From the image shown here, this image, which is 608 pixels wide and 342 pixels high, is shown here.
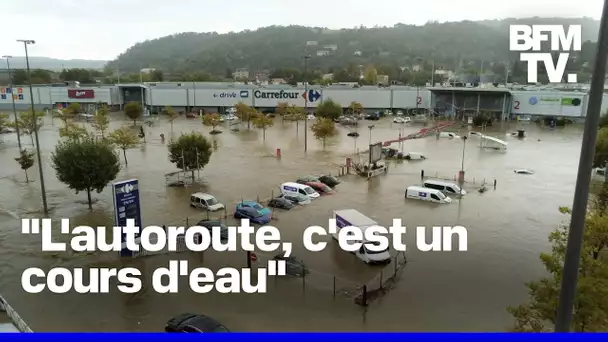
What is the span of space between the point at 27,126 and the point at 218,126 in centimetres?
1491

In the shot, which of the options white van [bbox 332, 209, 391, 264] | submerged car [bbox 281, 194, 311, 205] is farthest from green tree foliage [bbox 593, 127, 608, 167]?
white van [bbox 332, 209, 391, 264]

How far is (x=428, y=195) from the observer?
1814cm

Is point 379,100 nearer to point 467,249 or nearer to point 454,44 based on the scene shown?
point 467,249

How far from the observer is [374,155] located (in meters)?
22.9

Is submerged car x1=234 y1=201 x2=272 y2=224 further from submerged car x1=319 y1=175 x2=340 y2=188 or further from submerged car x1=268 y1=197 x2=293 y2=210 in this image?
submerged car x1=319 y1=175 x2=340 y2=188

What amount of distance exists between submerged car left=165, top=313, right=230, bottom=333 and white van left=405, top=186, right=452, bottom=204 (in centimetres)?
1138

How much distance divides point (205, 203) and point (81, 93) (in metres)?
44.4

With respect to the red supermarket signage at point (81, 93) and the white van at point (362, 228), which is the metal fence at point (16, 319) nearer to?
the white van at point (362, 228)

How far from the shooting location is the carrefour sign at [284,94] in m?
50.6

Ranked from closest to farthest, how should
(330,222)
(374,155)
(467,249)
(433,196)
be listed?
(467,249), (330,222), (433,196), (374,155)

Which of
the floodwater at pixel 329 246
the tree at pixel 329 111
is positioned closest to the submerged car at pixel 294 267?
the floodwater at pixel 329 246

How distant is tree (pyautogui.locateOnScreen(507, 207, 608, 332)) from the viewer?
6.65 m

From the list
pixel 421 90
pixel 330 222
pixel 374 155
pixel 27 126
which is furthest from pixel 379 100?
pixel 330 222

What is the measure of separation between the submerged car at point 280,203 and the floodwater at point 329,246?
65 centimetres
